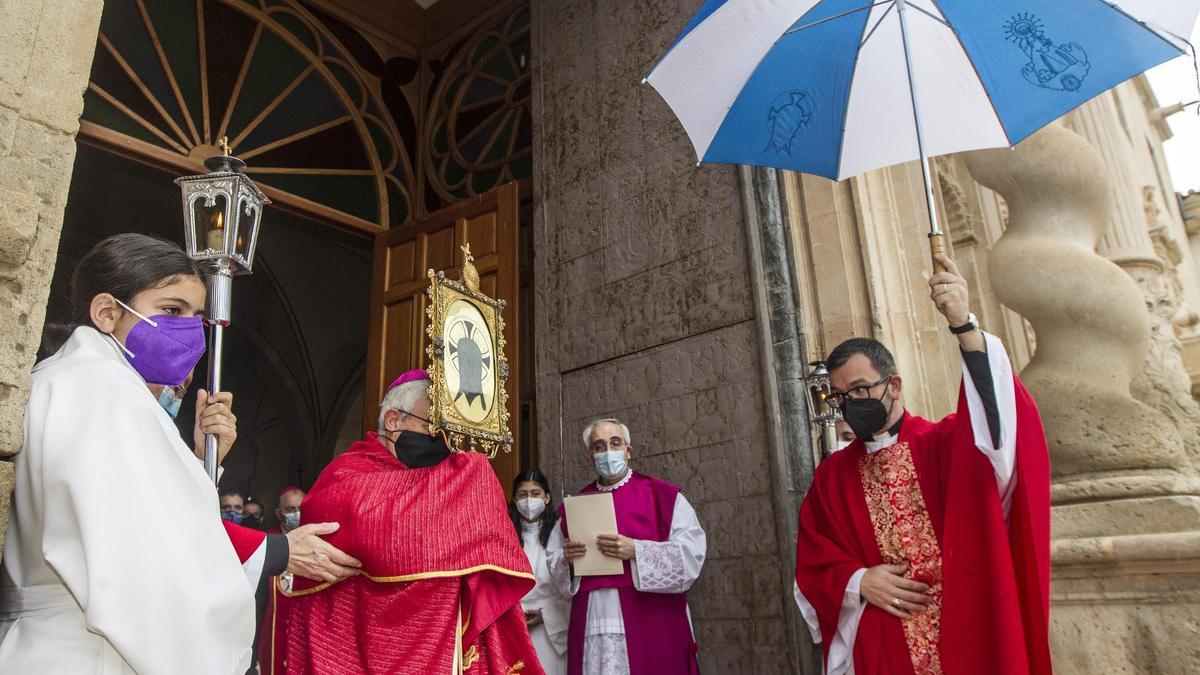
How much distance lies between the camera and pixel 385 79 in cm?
756

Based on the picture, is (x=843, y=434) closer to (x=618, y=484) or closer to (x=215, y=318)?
(x=618, y=484)

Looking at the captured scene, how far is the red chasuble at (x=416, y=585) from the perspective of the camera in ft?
8.33

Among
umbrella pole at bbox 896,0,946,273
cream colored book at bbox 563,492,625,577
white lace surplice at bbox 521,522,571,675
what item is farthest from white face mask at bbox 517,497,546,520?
umbrella pole at bbox 896,0,946,273

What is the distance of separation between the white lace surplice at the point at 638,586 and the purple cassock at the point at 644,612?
3cm

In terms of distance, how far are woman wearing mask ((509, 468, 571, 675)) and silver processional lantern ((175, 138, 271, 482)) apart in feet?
7.65

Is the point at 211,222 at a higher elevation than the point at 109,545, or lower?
higher

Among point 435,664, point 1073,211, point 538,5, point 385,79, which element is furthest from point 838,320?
point 385,79

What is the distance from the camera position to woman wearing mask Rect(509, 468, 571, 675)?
423 cm

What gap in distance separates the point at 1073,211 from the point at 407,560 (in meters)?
2.96

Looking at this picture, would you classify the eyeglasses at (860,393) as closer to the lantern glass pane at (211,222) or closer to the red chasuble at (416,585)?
the red chasuble at (416,585)

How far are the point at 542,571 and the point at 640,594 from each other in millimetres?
695

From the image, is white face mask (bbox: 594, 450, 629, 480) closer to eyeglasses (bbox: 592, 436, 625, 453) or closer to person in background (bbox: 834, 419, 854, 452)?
eyeglasses (bbox: 592, 436, 625, 453)

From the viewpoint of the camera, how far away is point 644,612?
3.81 m

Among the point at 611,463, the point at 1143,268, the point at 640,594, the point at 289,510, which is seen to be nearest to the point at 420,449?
the point at 611,463
